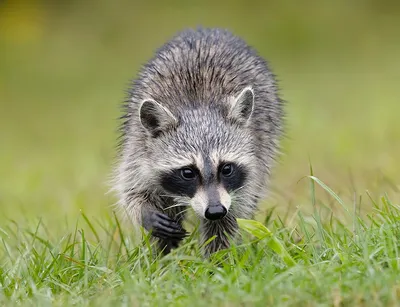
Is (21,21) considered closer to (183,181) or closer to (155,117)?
(155,117)

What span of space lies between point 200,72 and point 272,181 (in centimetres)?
249

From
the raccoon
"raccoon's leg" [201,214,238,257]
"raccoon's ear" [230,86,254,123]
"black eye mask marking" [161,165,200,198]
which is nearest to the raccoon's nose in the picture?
the raccoon

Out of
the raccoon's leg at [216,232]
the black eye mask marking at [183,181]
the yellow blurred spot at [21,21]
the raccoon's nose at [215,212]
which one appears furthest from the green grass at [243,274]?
the yellow blurred spot at [21,21]

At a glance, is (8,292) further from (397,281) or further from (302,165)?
(302,165)

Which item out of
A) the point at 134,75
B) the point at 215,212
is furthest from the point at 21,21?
the point at 215,212

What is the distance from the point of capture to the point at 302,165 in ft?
39.1

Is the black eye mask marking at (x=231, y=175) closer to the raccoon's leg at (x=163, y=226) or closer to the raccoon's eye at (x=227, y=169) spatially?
the raccoon's eye at (x=227, y=169)

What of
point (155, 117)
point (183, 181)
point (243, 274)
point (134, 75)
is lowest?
point (134, 75)

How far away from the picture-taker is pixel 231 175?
649 centimetres

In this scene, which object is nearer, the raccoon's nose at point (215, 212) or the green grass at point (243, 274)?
the green grass at point (243, 274)

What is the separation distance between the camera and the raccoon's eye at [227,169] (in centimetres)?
641

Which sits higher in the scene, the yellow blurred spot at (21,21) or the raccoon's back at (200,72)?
the raccoon's back at (200,72)

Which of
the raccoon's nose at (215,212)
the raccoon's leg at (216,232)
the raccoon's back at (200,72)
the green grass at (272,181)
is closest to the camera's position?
the green grass at (272,181)

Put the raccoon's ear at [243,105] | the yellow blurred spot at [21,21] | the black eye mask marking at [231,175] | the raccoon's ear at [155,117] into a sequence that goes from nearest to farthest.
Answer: the black eye mask marking at [231,175] < the raccoon's ear at [155,117] < the raccoon's ear at [243,105] < the yellow blurred spot at [21,21]
